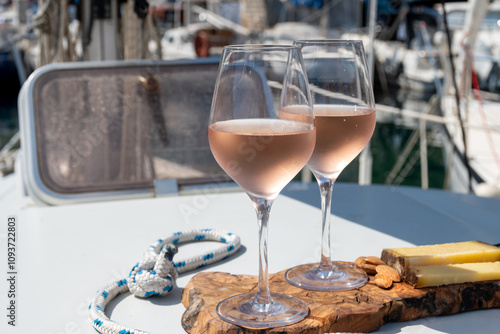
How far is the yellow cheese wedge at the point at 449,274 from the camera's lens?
737mm

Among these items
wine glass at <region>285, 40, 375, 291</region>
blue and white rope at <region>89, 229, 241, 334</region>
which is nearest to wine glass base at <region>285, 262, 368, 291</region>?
wine glass at <region>285, 40, 375, 291</region>

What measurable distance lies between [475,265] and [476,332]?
13 cm

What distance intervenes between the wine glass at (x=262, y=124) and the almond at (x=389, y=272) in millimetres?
149

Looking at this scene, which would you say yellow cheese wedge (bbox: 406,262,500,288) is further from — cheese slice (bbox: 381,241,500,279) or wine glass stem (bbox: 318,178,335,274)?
wine glass stem (bbox: 318,178,335,274)

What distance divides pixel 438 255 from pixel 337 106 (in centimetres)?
24

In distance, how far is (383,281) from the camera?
29.6 inches

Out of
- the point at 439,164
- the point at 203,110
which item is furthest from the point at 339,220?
the point at 439,164

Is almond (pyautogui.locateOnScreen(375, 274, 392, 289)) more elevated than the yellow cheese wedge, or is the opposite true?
the yellow cheese wedge

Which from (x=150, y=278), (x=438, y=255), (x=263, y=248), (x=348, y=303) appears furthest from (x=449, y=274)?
(x=150, y=278)

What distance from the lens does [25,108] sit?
1.69 m

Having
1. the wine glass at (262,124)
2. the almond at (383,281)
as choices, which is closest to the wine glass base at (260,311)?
the wine glass at (262,124)

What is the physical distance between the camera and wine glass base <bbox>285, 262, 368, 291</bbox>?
0.76 meters

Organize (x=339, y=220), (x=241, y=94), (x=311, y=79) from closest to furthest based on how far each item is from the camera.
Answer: (x=241, y=94)
(x=311, y=79)
(x=339, y=220)

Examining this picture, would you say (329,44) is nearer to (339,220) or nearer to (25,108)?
(339,220)
